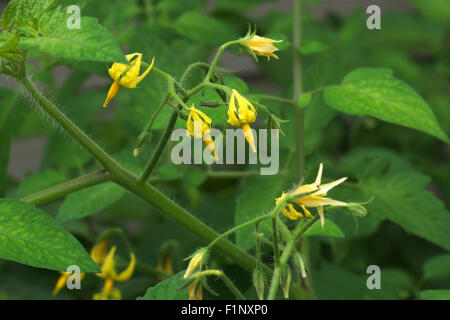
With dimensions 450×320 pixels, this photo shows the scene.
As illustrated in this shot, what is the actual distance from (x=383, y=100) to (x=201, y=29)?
34 cm

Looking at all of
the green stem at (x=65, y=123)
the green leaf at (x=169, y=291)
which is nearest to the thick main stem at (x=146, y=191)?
the green stem at (x=65, y=123)

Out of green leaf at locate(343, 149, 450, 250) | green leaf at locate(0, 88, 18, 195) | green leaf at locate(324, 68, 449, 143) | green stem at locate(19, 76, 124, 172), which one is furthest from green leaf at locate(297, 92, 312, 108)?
green leaf at locate(0, 88, 18, 195)

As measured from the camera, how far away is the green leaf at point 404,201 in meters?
0.67

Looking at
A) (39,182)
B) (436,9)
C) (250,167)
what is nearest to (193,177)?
(250,167)

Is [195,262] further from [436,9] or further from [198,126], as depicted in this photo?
[436,9]

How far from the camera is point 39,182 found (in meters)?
0.78

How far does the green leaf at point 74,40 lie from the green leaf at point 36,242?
0.40 ft

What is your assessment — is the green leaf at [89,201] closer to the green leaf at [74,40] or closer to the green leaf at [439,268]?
the green leaf at [74,40]

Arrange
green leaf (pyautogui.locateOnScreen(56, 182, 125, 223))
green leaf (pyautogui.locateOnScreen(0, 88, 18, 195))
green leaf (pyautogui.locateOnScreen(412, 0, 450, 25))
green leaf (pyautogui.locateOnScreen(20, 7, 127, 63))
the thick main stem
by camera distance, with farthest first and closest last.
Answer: green leaf (pyautogui.locateOnScreen(412, 0, 450, 25)) → green leaf (pyautogui.locateOnScreen(0, 88, 18, 195)) → green leaf (pyautogui.locateOnScreen(56, 182, 125, 223)) → the thick main stem → green leaf (pyautogui.locateOnScreen(20, 7, 127, 63))

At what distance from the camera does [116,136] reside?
116 cm

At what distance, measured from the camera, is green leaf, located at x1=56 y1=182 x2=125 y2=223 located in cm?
66

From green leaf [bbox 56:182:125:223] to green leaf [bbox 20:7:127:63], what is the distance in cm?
23

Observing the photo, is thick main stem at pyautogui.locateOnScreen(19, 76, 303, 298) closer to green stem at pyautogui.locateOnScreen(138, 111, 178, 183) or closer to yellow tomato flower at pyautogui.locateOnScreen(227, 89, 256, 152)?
green stem at pyautogui.locateOnScreen(138, 111, 178, 183)

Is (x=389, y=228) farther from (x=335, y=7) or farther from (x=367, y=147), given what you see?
(x=335, y=7)
